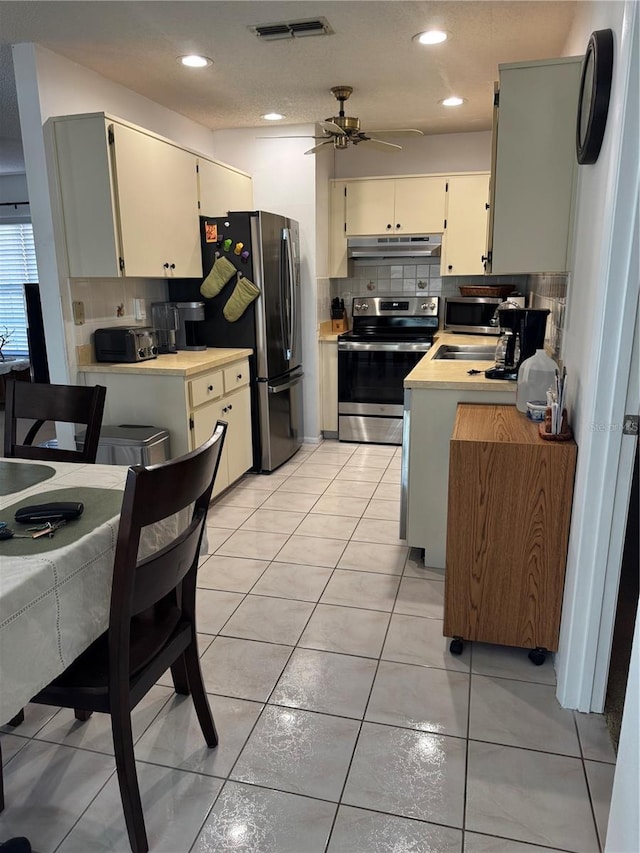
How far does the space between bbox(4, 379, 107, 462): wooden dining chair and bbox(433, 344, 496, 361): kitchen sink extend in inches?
91.2

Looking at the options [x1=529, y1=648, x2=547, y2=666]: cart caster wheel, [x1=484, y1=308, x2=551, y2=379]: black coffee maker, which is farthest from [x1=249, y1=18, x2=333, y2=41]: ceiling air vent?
[x1=529, y1=648, x2=547, y2=666]: cart caster wheel

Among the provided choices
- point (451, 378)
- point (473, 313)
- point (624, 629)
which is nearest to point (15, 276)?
point (473, 313)

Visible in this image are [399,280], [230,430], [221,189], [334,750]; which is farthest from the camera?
[399,280]

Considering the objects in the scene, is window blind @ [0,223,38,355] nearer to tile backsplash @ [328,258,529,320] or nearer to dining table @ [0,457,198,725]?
tile backsplash @ [328,258,529,320]

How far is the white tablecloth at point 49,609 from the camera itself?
1.11 metres

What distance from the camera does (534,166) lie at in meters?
2.33

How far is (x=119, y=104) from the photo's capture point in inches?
139

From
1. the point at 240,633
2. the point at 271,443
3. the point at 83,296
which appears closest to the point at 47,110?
the point at 83,296

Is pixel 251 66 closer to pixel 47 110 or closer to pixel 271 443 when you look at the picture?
pixel 47 110

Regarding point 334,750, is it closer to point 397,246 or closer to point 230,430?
point 230,430

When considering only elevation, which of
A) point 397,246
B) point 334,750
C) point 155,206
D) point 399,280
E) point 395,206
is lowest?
point 334,750

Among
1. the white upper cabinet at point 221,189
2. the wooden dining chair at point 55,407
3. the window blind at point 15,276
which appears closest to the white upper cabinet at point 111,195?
the white upper cabinet at point 221,189

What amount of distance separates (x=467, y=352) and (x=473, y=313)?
99cm

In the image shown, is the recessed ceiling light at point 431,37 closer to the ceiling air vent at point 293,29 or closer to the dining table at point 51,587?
the ceiling air vent at point 293,29
